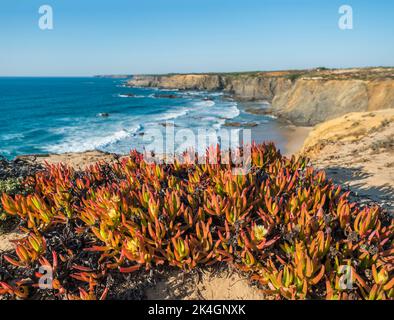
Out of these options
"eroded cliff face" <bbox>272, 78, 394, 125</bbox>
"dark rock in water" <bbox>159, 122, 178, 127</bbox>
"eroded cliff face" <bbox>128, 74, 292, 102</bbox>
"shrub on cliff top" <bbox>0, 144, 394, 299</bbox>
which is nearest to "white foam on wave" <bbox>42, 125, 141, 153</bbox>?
"dark rock in water" <bbox>159, 122, 178, 127</bbox>

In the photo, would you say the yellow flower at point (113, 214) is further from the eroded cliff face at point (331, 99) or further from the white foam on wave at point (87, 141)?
the eroded cliff face at point (331, 99)

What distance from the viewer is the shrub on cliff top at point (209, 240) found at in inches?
118

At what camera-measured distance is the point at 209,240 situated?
3412 mm

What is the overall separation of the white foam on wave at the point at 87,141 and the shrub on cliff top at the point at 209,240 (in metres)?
23.9

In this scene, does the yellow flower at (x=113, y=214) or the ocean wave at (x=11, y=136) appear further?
the ocean wave at (x=11, y=136)

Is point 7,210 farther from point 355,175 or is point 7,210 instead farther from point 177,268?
point 355,175

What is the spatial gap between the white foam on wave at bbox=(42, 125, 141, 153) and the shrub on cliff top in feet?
78.5

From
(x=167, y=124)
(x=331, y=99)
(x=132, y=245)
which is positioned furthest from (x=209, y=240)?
(x=331, y=99)

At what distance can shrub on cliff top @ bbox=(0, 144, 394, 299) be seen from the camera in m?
2.99

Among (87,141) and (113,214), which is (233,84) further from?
(113,214)

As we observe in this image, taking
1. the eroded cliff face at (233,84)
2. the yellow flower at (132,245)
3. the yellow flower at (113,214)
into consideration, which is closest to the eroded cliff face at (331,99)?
the eroded cliff face at (233,84)

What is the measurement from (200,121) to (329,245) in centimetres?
3988
